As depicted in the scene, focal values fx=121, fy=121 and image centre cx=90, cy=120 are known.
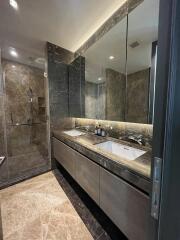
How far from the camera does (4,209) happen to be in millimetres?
1501

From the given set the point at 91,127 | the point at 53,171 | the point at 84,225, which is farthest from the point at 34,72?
the point at 84,225

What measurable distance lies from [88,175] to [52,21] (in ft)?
6.96

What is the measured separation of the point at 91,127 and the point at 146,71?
1.32 metres

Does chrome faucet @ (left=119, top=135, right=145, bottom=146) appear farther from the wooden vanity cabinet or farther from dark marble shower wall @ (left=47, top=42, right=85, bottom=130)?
dark marble shower wall @ (left=47, top=42, right=85, bottom=130)

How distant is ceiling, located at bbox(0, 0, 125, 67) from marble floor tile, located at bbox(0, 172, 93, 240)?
248 centimetres

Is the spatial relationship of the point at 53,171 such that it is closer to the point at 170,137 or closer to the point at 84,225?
the point at 84,225

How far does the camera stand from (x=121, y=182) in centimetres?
90

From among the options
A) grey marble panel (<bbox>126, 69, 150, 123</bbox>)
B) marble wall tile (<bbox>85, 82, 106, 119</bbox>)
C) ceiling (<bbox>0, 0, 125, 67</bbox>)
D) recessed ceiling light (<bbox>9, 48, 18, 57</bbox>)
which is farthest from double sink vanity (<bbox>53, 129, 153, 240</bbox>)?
recessed ceiling light (<bbox>9, 48, 18, 57</bbox>)

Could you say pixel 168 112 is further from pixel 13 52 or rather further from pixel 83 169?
pixel 13 52

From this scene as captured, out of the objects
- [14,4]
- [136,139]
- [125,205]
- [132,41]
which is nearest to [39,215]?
[125,205]

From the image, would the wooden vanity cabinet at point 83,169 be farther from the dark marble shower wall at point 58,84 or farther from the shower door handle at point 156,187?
the dark marble shower wall at point 58,84

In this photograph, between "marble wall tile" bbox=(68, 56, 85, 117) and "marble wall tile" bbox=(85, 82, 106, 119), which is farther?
"marble wall tile" bbox=(68, 56, 85, 117)

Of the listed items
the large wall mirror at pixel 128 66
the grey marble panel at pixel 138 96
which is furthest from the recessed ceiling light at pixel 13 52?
the grey marble panel at pixel 138 96

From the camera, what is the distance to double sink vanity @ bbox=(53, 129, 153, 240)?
771 millimetres
